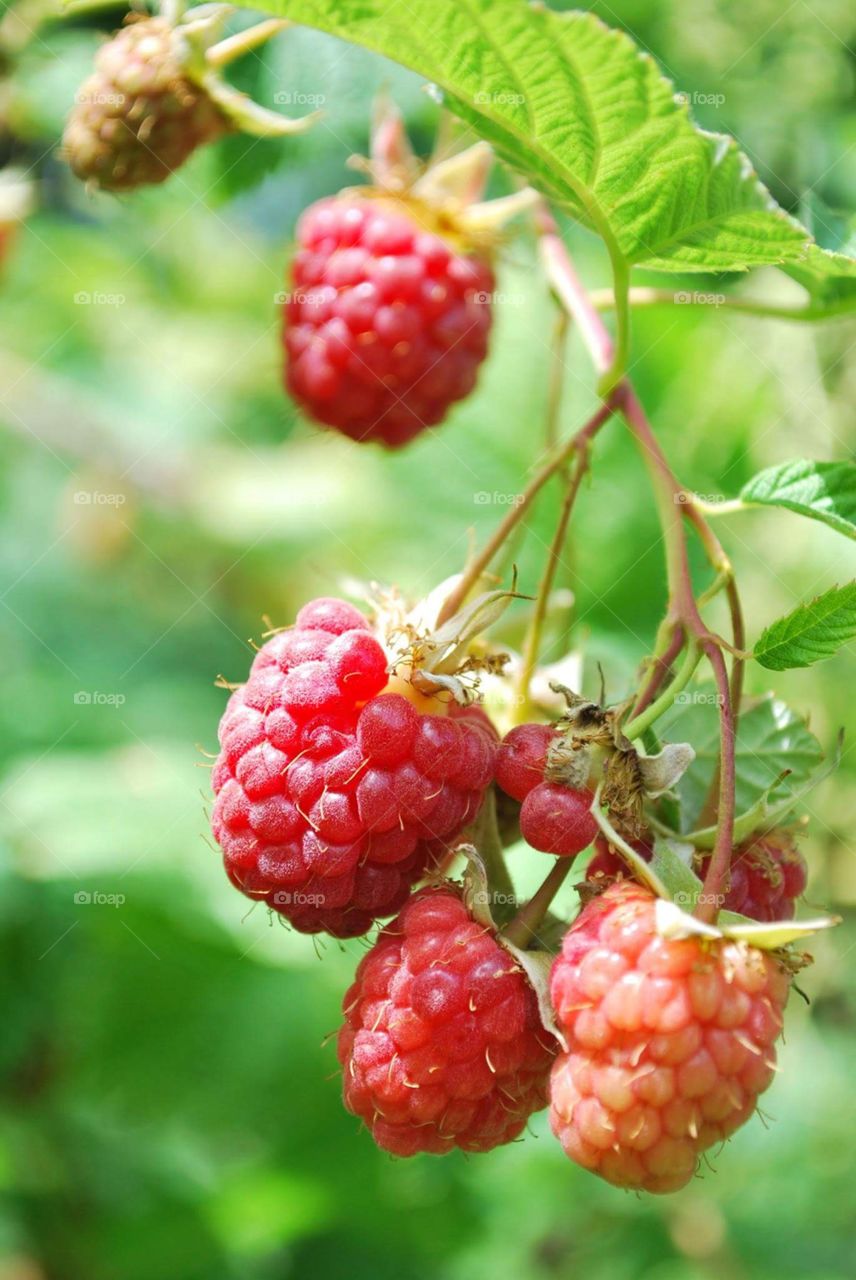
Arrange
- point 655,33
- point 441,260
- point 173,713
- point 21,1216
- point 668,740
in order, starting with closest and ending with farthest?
point 668,740 → point 441,260 → point 655,33 → point 21,1216 → point 173,713

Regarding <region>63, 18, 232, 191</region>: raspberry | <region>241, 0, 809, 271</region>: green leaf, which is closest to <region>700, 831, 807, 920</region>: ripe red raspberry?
<region>241, 0, 809, 271</region>: green leaf

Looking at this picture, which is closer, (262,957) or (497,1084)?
(497,1084)

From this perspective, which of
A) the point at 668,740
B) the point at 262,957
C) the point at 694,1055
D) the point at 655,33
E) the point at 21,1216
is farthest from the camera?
the point at 21,1216

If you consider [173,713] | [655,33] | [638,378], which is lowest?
[173,713]

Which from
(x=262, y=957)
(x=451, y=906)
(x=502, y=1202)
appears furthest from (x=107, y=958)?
(x=451, y=906)

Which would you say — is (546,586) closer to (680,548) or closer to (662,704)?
(680,548)

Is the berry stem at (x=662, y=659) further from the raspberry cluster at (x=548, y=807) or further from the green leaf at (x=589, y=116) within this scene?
the green leaf at (x=589, y=116)

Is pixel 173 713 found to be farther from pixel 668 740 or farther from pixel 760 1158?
pixel 668 740

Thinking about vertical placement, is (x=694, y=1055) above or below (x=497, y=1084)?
above
